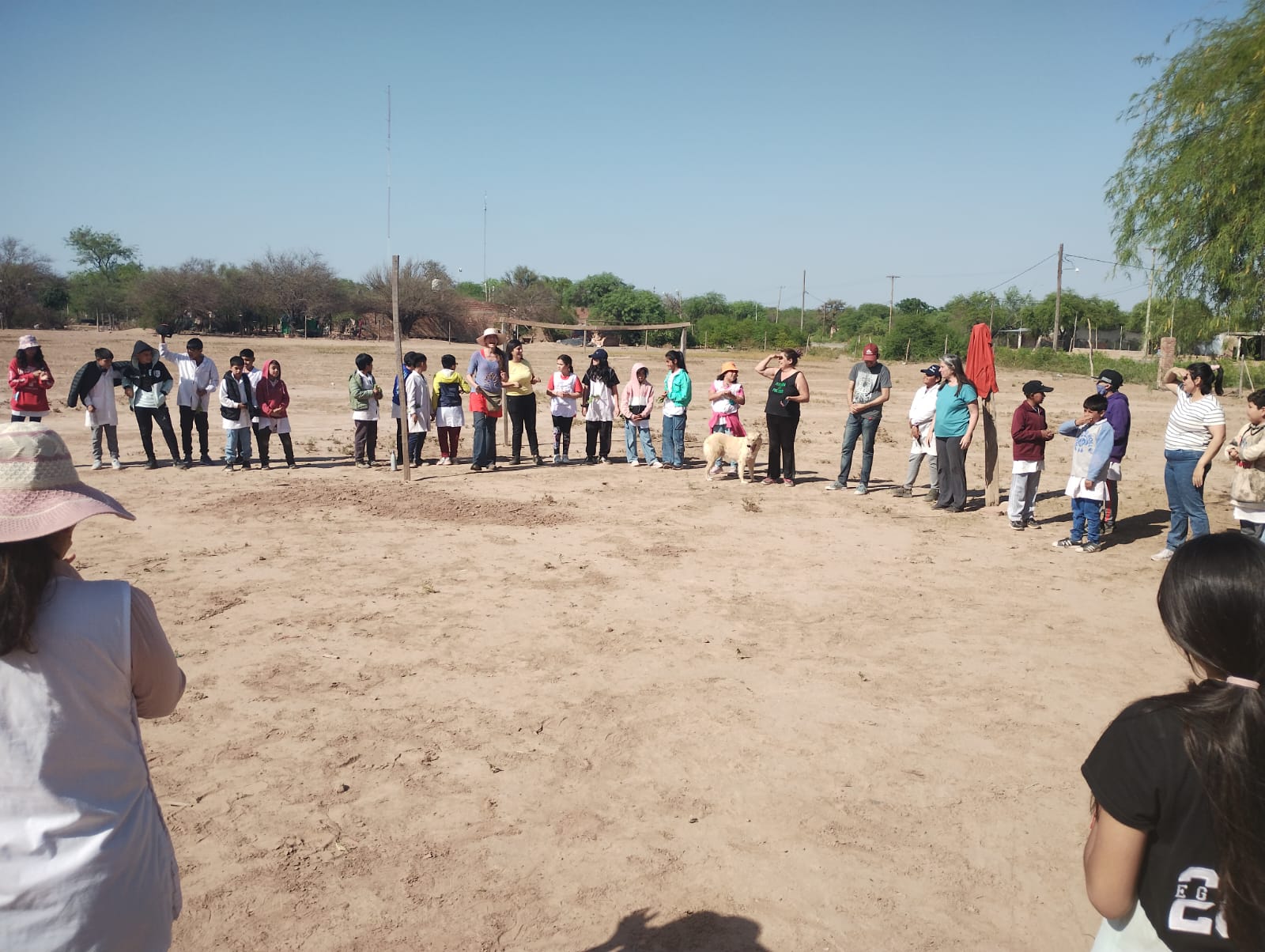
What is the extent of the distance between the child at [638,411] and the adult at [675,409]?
23 cm

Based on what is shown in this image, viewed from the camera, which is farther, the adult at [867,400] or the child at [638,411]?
the child at [638,411]

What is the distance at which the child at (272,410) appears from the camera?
1323 cm

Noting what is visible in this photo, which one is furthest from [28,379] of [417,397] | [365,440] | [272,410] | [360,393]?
[417,397]

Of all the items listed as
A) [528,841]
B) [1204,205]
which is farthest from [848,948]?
[1204,205]

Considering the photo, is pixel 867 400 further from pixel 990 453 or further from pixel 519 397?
pixel 519 397

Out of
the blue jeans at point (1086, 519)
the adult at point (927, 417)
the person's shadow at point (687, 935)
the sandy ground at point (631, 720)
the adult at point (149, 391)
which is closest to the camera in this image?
the person's shadow at point (687, 935)

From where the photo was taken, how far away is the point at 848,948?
3.43 m

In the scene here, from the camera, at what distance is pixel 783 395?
12258 mm

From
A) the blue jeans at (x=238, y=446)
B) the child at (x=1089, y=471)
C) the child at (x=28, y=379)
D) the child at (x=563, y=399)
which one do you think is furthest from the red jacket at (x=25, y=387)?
the child at (x=1089, y=471)

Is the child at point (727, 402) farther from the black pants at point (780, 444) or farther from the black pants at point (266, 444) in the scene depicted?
the black pants at point (266, 444)

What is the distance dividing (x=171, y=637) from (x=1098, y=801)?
249 inches

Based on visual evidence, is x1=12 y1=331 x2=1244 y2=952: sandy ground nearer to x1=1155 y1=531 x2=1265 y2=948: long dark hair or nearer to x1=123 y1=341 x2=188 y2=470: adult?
x1=1155 y1=531 x2=1265 y2=948: long dark hair

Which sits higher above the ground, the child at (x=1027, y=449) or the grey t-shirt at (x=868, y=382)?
the grey t-shirt at (x=868, y=382)

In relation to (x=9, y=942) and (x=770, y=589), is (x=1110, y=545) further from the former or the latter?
(x=9, y=942)
